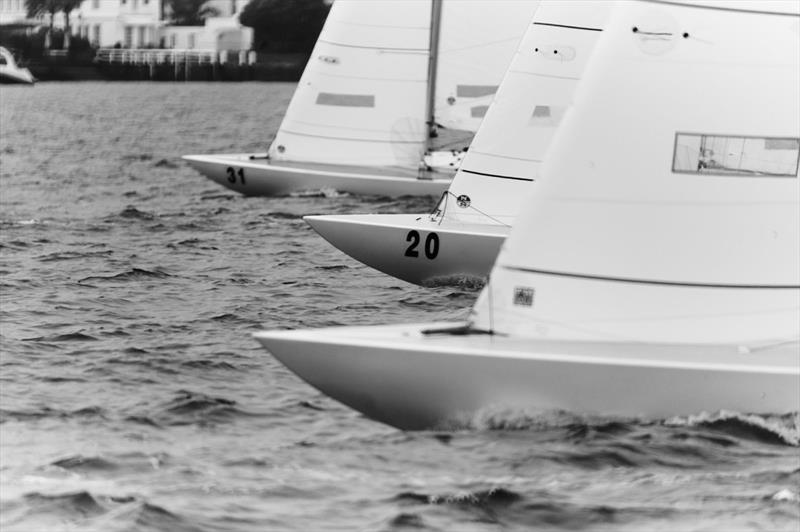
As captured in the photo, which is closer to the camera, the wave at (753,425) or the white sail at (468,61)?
the wave at (753,425)

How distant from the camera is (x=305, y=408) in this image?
1437 cm

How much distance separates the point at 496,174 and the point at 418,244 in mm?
1286

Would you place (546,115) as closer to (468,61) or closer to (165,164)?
(468,61)

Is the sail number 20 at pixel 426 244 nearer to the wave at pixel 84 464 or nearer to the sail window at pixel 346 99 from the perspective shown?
the wave at pixel 84 464

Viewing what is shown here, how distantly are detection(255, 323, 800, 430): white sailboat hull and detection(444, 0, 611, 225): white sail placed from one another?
7.02 m

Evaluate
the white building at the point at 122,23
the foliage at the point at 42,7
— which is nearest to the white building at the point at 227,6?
the white building at the point at 122,23

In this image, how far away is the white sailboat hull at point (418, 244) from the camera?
20.1 meters

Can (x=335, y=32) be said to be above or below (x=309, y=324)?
above

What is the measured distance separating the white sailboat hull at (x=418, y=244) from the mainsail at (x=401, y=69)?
1027 cm

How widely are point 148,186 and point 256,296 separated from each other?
17.7m

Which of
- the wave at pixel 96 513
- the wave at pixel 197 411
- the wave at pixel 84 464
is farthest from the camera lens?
the wave at pixel 197 411

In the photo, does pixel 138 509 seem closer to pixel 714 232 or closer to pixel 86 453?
pixel 86 453

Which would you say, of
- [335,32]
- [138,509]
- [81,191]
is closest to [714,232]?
[138,509]

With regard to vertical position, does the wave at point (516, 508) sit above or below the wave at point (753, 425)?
below
